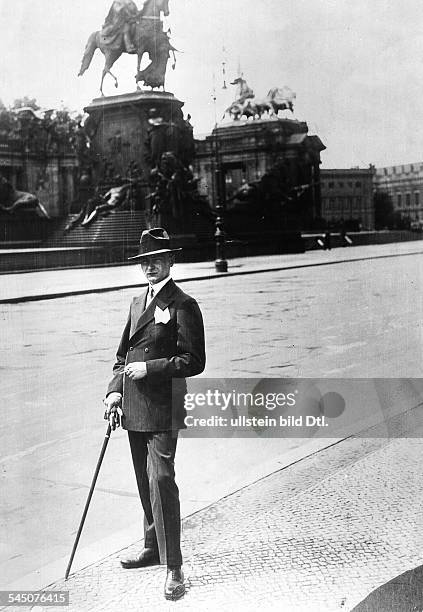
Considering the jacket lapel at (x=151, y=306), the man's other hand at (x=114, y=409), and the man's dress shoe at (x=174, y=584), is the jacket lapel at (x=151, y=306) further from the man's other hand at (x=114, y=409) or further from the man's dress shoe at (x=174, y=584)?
the man's dress shoe at (x=174, y=584)

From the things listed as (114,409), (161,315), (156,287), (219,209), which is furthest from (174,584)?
(219,209)

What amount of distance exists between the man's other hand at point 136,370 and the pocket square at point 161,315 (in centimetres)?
20

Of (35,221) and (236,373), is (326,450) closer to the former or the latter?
(236,373)

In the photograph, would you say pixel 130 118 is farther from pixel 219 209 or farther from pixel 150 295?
pixel 150 295

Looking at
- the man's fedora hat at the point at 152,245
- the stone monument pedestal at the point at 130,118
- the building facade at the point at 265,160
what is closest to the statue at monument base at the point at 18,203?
the stone monument pedestal at the point at 130,118

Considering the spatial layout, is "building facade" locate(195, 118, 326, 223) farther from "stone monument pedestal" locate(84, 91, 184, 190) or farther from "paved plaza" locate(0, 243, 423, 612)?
"paved plaza" locate(0, 243, 423, 612)

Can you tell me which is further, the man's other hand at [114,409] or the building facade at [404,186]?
the building facade at [404,186]

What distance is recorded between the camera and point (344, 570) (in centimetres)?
350

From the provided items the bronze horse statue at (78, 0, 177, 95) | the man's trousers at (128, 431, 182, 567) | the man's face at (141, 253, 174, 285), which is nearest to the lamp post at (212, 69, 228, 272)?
the bronze horse statue at (78, 0, 177, 95)

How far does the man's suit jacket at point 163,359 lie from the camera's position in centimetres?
342

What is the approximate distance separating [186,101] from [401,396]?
206 cm

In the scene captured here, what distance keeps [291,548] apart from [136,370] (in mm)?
1115

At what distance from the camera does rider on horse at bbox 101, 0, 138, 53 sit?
13.7 ft

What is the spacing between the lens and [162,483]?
11.3 ft
